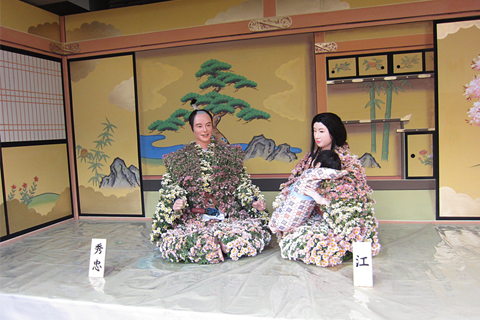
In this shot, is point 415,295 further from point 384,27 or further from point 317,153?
point 384,27

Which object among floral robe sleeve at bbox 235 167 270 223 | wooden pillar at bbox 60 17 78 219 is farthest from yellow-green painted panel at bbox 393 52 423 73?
wooden pillar at bbox 60 17 78 219

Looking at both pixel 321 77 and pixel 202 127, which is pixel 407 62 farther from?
pixel 202 127

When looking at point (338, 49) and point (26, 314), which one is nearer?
point (26, 314)

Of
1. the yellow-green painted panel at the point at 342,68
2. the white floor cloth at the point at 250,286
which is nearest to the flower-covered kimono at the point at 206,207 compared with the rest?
the white floor cloth at the point at 250,286

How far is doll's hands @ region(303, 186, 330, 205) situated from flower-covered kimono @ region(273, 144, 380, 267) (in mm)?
38

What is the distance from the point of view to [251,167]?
419cm

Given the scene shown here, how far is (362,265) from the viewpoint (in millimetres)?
2316

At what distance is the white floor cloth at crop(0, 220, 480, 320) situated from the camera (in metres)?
2.09

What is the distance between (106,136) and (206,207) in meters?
2.16

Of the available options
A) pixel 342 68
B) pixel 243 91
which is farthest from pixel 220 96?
pixel 342 68

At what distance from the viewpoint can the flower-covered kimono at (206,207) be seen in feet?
9.33

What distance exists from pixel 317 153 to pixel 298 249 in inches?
30.6

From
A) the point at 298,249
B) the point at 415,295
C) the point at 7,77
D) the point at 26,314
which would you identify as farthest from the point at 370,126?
the point at 7,77

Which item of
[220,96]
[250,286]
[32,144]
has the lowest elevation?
[250,286]
